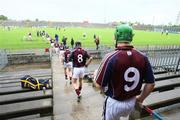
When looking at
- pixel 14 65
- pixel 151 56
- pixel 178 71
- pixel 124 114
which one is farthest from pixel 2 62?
pixel 124 114

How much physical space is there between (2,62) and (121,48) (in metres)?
18.7

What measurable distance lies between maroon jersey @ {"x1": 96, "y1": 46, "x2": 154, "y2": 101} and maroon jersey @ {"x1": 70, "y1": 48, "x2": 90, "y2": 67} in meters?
4.17

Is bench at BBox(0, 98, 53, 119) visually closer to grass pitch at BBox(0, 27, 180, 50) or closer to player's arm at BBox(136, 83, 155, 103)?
player's arm at BBox(136, 83, 155, 103)

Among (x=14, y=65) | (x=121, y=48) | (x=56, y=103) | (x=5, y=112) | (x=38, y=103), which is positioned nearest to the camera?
(x=121, y=48)

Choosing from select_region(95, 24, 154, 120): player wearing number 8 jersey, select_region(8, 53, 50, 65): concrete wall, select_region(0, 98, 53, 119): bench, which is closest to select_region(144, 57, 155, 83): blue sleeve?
select_region(95, 24, 154, 120): player wearing number 8 jersey

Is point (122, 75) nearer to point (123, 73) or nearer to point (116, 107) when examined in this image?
point (123, 73)

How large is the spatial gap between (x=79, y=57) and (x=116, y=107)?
4233 mm

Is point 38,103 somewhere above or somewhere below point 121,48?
below

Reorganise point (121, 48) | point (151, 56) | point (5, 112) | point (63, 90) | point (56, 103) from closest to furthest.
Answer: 1. point (121, 48)
2. point (5, 112)
3. point (56, 103)
4. point (63, 90)
5. point (151, 56)

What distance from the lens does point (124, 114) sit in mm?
2832

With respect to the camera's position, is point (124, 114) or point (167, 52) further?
point (167, 52)

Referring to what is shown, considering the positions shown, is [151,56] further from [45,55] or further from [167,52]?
[45,55]

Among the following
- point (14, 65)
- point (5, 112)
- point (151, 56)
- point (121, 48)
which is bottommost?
point (14, 65)

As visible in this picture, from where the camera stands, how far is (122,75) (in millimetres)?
2484
